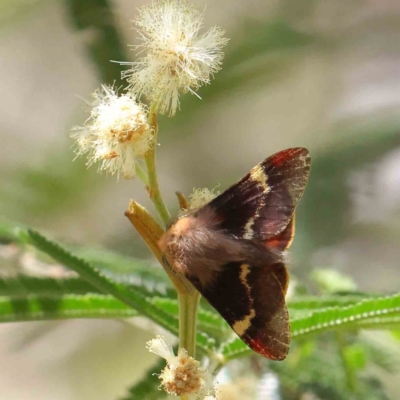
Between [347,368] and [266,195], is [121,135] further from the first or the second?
[347,368]

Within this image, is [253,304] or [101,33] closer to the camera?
[253,304]

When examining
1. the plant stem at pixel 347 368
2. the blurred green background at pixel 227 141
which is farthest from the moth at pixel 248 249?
the blurred green background at pixel 227 141

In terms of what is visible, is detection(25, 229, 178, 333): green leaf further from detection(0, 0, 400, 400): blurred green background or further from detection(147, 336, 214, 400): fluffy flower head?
detection(0, 0, 400, 400): blurred green background

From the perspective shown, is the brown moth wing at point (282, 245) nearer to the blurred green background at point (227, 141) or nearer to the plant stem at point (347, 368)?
the plant stem at point (347, 368)

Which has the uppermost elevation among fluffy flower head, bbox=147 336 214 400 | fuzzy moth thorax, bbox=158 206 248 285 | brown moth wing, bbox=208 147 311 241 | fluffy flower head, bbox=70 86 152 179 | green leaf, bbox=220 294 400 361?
fluffy flower head, bbox=70 86 152 179

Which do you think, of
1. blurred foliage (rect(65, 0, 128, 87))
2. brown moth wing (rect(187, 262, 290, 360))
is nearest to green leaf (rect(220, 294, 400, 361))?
brown moth wing (rect(187, 262, 290, 360))

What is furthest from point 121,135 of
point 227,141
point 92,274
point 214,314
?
point 227,141
